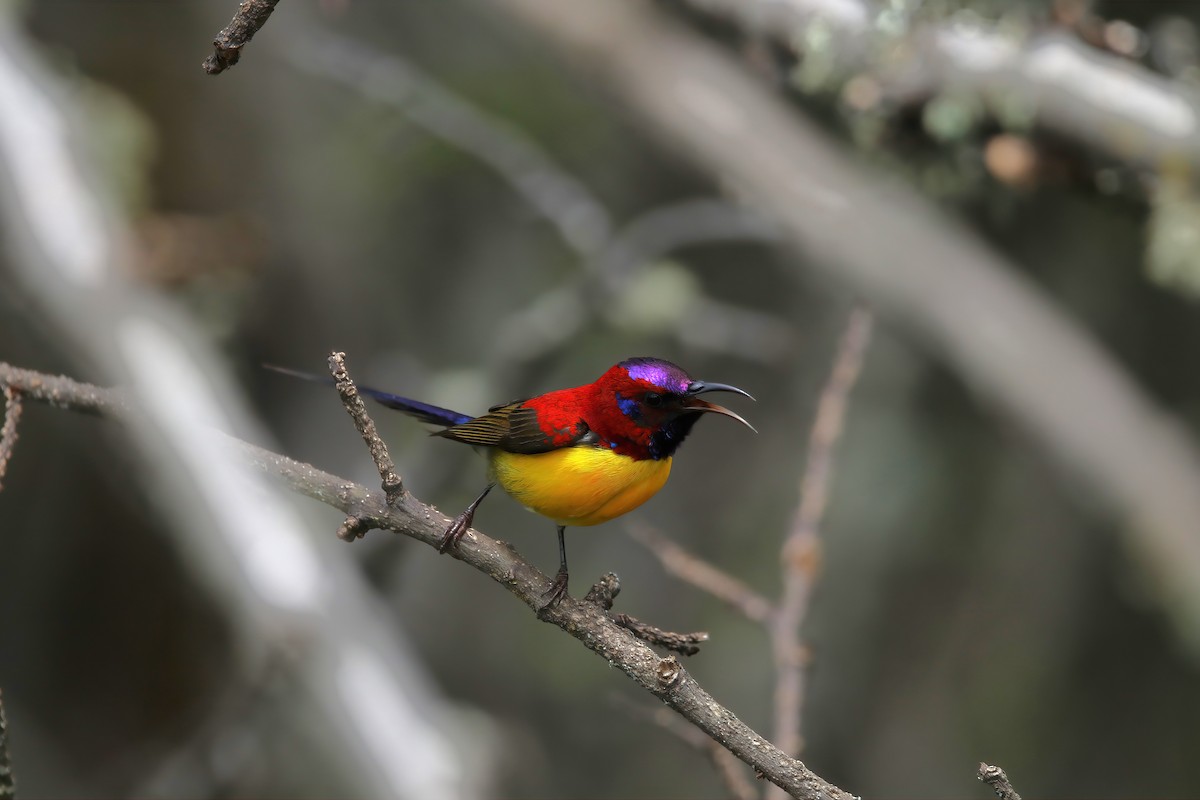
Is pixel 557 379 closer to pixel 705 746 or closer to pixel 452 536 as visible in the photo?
pixel 705 746

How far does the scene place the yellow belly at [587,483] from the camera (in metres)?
2.70

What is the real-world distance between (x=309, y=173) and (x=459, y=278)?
3.49 ft

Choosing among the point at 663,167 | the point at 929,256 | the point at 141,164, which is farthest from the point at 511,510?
the point at 929,256

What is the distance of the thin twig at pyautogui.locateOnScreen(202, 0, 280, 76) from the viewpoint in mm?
1574

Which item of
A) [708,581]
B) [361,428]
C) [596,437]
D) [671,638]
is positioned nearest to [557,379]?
[708,581]

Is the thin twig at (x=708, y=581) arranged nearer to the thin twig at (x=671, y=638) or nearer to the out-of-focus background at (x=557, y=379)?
the thin twig at (x=671, y=638)

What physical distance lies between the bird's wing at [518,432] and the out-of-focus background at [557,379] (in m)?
0.70

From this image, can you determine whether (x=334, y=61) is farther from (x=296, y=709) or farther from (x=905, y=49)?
(x=296, y=709)

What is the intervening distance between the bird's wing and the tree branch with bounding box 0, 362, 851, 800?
2.09 ft

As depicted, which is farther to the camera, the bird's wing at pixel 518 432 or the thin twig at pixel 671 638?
the bird's wing at pixel 518 432

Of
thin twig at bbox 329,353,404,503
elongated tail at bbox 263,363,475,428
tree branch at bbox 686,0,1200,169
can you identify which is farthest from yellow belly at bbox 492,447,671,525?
tree branch at bbox 686,0,1200,169

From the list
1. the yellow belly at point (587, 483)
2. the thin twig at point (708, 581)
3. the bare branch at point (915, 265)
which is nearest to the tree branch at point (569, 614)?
the yellow belly at point (587, 483)

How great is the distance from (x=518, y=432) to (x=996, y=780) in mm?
1502

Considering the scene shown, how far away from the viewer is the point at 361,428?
6.28ft
